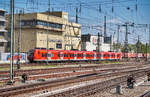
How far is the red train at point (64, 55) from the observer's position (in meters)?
43.3

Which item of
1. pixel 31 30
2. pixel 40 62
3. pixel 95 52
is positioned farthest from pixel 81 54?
pixel 31 30

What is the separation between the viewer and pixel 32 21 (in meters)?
67.0

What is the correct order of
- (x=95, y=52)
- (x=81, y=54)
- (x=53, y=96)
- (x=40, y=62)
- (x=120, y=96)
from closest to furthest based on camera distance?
(x=53, y=96), (x=120, y=96), (x=40, y=62), (x=81, y=54), (x=95, y=52)

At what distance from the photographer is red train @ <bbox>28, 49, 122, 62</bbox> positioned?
1705 inches

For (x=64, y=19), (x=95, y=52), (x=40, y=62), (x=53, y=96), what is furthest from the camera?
(x=64, y=19)

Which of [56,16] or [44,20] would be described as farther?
[56,16]

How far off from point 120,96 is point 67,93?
10.4ft

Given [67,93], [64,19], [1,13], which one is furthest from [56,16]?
[67,93]

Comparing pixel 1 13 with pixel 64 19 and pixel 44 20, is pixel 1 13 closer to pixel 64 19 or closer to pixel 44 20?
pixel 44 20

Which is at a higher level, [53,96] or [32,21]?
[32,21]

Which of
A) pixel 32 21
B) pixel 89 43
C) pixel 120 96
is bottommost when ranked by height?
pixel 120 96

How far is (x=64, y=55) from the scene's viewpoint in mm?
49250

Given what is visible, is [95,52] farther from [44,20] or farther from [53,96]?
[53,96]

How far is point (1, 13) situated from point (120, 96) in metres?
49.9
